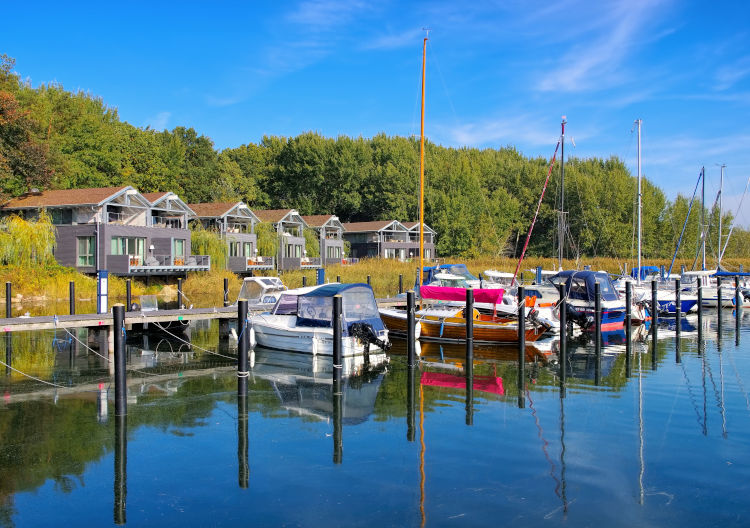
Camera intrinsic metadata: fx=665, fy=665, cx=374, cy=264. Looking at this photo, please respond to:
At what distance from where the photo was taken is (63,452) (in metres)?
12.5

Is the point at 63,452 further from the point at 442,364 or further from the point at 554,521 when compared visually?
the point at 442,364

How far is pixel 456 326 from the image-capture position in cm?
2728

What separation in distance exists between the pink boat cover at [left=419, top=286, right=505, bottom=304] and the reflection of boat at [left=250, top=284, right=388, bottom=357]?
642cm

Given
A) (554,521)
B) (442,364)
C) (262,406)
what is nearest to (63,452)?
(262,406)

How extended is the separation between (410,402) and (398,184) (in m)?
76.4

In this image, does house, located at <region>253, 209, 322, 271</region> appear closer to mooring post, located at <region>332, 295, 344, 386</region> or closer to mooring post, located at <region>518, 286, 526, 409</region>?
mooring post, located at <region>518, 286, 526, 409</region>

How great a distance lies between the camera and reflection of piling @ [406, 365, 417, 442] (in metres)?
14.0

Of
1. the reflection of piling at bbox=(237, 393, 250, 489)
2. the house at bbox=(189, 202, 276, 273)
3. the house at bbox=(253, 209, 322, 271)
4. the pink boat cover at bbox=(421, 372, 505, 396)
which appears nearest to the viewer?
the reflection of piling at bbox=(237, 393, 250, 489)

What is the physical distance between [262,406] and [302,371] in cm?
491

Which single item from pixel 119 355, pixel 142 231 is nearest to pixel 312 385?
pixel 119 355

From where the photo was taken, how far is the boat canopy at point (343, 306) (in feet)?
75.0

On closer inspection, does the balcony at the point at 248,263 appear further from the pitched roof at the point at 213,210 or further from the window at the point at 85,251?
the window at the point at 85,251

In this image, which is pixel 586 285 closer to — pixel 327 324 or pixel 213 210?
pixel 327 324

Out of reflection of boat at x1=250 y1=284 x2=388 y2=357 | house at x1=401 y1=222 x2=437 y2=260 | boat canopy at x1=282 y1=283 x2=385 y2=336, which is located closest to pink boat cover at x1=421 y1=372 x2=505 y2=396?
reflection of boat at x1=250 y1=284 x2=388 y2=357
